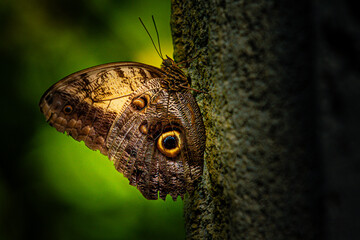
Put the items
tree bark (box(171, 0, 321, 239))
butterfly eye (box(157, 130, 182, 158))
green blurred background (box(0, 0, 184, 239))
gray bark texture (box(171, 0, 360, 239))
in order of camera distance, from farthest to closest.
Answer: green blurred background (box(0, 0, 184, 239)) → butterfly eye (box(157, 130, 182, 158)) → tree bark (box(171, 0, 321, 239)) → gray bark texture (box(171, 0, 360, 239))

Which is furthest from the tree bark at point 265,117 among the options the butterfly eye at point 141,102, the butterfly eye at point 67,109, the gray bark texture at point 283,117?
the butterfly eye at point 67,109

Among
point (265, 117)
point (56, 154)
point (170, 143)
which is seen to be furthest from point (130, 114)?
point (56, 154)

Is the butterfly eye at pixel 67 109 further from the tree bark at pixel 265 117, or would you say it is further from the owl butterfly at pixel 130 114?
the tree bark at pixel 265 117

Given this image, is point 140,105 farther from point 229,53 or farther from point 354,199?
point 354,199

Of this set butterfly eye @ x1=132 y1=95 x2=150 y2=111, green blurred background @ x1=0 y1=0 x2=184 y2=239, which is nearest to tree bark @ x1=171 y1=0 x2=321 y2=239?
butterfly eye @ x1=132 y1=95 x2=150 y2=111

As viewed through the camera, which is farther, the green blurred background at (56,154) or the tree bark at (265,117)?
the green blurred background at (56,154)

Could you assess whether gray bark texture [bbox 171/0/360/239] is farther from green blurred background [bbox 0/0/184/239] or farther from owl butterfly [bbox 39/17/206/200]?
green blurred background [bbox 0/0/184/239]
